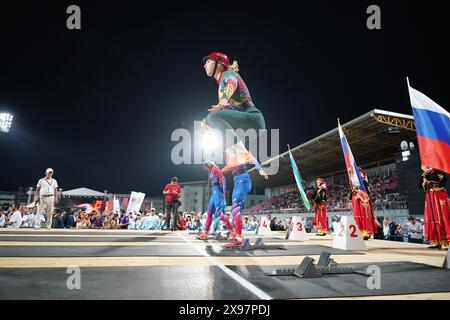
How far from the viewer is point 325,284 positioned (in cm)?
193

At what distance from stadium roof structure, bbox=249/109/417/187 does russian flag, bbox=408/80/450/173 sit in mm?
14791

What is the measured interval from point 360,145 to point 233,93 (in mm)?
23981

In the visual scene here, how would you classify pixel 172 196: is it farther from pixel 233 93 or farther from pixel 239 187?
pixel 233 93

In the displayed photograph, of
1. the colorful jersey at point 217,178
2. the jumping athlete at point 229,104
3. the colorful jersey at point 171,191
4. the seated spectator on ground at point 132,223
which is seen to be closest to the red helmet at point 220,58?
the jumping athlete at point 229,104

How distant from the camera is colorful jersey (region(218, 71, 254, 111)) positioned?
3693mm

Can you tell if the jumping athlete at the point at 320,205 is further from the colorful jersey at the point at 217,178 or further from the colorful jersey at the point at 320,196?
the colorful jersey at the point at 217,178

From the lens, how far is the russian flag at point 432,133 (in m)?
2.97

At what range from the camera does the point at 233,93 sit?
146 inches

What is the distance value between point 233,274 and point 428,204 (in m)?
5.09

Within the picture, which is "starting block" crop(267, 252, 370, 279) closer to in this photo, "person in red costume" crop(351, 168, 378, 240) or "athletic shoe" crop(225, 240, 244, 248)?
"athletic shoe" crop(225, 240, 244, 248)

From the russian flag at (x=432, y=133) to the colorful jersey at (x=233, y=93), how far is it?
2.03 meters

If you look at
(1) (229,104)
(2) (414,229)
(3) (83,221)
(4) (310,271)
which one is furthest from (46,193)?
(2) (414,229)
